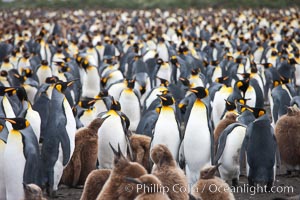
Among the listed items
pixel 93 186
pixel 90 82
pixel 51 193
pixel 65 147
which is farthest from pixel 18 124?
pixel 90 82

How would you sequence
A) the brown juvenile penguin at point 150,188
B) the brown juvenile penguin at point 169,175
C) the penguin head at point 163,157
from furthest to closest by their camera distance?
the penguin head at point 163,157, the brown juvenile penguin at point 169,175, the brown juvenile penguin at point 150,188

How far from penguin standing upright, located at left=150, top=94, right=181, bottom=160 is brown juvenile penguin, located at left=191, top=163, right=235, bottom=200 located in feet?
6.25

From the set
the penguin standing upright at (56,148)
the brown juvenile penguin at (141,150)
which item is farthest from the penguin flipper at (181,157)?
the penguin standing upright at (56,148)

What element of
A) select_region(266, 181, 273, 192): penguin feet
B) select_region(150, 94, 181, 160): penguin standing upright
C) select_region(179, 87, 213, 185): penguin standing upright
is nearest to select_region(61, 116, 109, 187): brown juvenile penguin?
select_region(150, 94, 181, 160): penguin standing upright

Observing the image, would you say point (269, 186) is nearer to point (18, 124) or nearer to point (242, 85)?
point (18, 124)

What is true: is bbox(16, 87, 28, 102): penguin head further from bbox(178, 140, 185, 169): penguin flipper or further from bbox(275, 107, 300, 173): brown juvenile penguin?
bbox(275, 107, 300, 173): brown juvenile penguin

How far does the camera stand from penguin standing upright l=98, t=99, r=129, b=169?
7191mm

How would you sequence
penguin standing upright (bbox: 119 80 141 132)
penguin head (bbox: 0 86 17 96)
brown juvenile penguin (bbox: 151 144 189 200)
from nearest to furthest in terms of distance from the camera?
brown juvenile penguin (bbox: 151 144 189 200) < penguin head (bbox: 0 86 17 96) < penguin standing upright (bbox: 119 80 141 132)

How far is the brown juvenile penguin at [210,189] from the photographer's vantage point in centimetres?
499

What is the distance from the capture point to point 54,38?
71.4 feet

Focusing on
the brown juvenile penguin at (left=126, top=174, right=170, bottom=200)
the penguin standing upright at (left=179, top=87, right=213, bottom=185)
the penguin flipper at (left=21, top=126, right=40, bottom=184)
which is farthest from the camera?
the penguin standing upright at (left=179, top=87, right=213, bottom=185)

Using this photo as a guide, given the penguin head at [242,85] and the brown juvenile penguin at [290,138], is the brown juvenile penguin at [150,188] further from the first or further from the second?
the penguin head at [242,85]

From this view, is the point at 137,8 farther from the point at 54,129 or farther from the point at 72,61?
the point at 54,129

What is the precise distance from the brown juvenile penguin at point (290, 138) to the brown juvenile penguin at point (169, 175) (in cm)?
272
